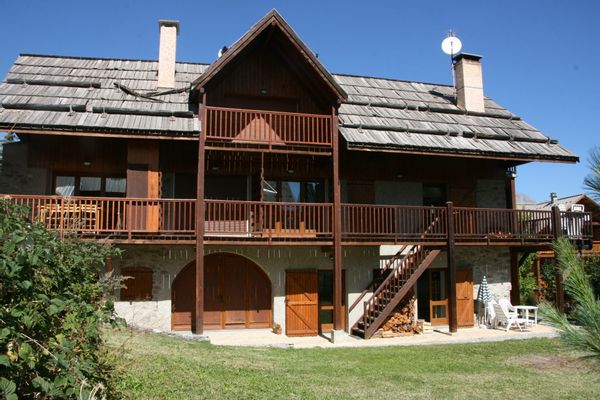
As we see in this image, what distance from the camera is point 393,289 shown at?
15.3m

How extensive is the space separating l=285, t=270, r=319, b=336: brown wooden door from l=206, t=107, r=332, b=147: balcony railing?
12.9 feet

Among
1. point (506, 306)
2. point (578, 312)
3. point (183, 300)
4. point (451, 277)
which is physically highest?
point (578, 312)

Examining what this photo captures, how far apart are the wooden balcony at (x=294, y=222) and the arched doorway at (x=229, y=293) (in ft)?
3.79

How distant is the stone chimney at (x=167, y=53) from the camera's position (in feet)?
53.8

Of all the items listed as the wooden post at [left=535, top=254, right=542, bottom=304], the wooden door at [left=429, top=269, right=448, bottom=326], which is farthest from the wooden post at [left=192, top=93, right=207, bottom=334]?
the wooden post at [left=535, top=254, right=542, bottom=304]

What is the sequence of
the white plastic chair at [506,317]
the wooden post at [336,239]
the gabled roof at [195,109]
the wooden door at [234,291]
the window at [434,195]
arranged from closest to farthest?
the gabled roof at [195,109] → the wooden post at [336,239] → the wooden door at [234,291] → the white plastic chair at [506,317] → the window at [434,195]

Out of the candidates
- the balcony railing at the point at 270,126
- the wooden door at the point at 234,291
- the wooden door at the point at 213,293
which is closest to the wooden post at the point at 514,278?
the balcony railing at the point at 270,126

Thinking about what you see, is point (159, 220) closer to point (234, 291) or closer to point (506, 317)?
point (234, 291)

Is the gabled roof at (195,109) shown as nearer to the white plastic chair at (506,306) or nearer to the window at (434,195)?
the window at (434,195)

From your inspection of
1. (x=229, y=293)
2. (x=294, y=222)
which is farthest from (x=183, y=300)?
(x=294, y=222)

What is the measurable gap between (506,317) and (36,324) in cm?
1531

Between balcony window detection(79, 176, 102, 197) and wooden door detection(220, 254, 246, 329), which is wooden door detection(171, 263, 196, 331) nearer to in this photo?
wooden door detection(220, 254, 246, 329)

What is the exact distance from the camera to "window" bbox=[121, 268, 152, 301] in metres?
14.6

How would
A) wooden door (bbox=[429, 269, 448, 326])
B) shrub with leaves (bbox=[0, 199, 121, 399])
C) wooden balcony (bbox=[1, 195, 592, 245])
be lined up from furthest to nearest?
wooden door (bbox=[429, 269, 448, 326]) < wooden balcony (bbox=[1, 195, 592, 245]) < shrub with leaves (bbox=[0, 199, 121, 399])
